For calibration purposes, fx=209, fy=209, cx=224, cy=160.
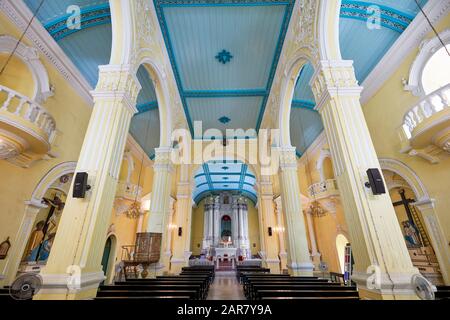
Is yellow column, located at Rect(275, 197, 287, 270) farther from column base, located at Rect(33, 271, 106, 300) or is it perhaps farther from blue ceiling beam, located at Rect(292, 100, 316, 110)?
column base, located at Rect(33, 271, 106, 300)

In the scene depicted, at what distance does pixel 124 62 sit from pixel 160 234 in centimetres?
439

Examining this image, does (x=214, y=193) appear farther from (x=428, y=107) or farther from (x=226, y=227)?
(x=428, y=107)

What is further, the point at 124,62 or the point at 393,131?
the point at 393,131

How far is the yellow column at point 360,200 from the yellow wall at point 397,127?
2.95 m

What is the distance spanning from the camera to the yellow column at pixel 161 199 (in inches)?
239

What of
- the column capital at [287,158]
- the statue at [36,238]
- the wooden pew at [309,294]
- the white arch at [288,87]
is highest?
the white arch at [288,87]

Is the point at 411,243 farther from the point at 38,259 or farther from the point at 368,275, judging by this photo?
the point at 38,259

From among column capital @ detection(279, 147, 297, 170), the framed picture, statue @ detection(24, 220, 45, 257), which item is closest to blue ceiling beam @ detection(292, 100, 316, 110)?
column capital @ detection(279, 147, 297, 170)

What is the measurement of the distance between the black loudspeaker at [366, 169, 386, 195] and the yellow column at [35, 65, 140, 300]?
3.76m

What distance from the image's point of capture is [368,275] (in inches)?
103

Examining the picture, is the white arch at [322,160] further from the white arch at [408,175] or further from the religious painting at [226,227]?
the religious painting at [226,227]

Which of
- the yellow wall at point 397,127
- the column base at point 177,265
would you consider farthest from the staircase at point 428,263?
the column base at point 177,265
